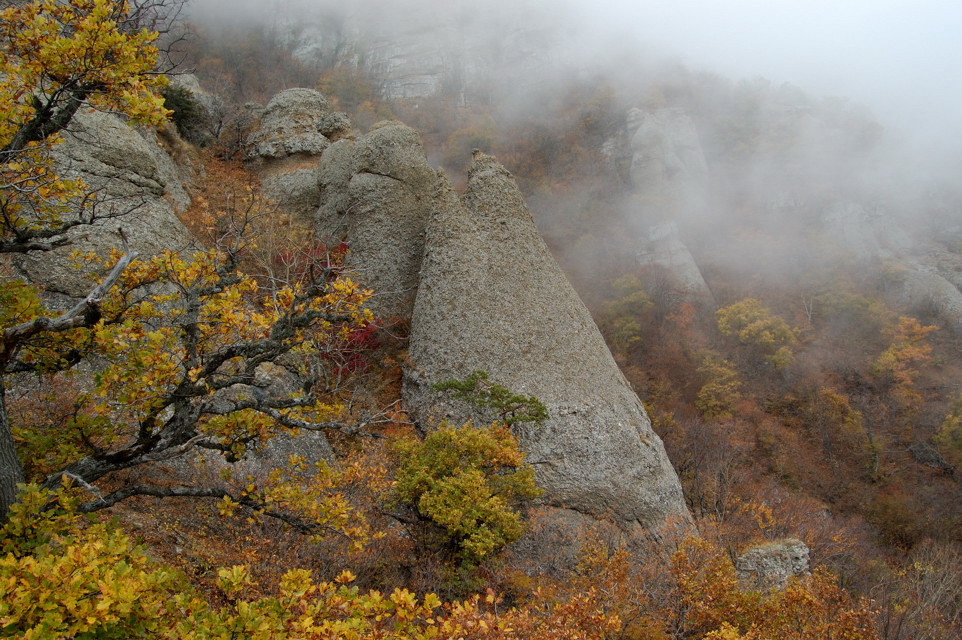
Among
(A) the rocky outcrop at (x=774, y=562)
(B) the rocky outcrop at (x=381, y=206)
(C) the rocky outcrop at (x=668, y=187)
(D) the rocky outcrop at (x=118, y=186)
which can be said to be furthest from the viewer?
(C) the rocky outcrop at (x=668, y=187)

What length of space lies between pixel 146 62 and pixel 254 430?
4359mm

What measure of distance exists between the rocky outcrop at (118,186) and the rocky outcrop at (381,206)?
21.2 ft

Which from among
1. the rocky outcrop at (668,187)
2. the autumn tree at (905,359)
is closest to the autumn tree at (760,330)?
the rocky outcrop at (668,187)

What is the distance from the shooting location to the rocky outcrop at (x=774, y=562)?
55.1ft

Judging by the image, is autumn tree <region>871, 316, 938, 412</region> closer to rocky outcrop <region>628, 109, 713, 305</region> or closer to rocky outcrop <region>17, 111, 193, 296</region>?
rocky outcrop <region>628, 109, 713, 305</region>

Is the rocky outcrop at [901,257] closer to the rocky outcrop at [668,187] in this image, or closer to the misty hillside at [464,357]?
the misty hillside at [464,357]

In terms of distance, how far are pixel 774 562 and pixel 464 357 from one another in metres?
13.0

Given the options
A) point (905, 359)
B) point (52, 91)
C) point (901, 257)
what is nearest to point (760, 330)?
point (905, 359)

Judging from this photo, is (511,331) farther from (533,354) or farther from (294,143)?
(294,143)

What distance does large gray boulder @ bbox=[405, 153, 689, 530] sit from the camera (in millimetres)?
15094

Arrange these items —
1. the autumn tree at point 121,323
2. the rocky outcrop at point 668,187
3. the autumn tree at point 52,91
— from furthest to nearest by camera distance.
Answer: the rocky outcrop at point 668,187 → the autumn tree at point 121,323 → the autumn tree at point 52,91

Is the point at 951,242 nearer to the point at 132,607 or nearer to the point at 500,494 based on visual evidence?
the point at 500,494

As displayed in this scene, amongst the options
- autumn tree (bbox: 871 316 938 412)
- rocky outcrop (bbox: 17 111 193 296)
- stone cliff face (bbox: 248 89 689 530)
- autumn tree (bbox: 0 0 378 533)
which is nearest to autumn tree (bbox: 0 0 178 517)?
autumn tree (bbox: 0 0 378 533)

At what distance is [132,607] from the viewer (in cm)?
309
